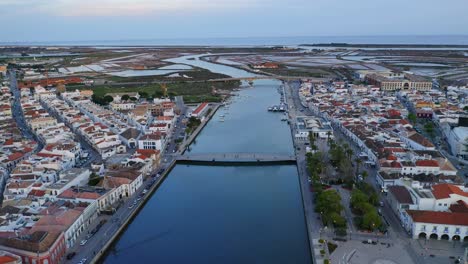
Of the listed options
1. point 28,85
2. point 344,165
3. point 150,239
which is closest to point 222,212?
point 150,239

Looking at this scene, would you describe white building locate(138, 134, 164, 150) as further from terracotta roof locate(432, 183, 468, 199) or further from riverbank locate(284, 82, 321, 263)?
terracotta roof locate(432, 183, 468, 199)

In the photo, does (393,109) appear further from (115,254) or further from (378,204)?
(115,254)

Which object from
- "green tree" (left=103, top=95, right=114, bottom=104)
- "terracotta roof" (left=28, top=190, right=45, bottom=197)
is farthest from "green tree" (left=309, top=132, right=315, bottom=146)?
"green tree" (left=103, top=95, right=114, bottom=104)

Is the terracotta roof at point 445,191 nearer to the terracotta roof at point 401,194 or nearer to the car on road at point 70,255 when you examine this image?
the terracotta roof at point 401,194

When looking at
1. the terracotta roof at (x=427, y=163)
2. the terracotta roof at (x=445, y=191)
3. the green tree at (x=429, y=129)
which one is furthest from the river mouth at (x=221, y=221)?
the green tree at (x=429, y=129)

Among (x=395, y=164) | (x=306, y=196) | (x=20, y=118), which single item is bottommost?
(x=306, y=196)

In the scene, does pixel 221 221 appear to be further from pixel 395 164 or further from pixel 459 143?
pixel 459 143

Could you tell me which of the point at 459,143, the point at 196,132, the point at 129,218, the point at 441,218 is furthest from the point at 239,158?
the point at 459,143
